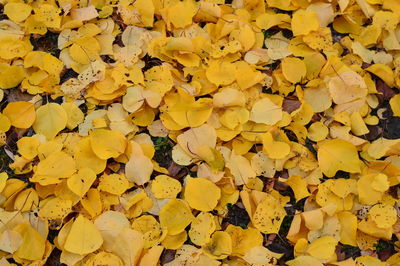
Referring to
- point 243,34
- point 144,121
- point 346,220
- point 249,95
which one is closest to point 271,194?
point 346,220

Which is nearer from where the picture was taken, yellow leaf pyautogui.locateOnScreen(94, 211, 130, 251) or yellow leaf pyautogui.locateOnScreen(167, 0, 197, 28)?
yellow leaf pyautogui.locateOnScreen(94, 211, 130, 251)

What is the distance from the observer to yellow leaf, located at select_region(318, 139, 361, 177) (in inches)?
64.7

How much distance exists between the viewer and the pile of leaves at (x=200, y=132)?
5.06 ft

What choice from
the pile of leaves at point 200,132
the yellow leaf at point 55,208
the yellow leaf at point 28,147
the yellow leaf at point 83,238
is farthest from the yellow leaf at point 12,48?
the yellow leaf at point 83,238

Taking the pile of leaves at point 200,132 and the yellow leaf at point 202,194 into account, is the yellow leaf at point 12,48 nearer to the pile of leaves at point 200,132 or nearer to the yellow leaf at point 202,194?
the pile of leaves at point 200,132

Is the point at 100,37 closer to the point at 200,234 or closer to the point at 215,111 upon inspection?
the point at 215,111

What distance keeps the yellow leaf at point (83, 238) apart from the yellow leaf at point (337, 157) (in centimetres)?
71

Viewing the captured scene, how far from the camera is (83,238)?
1.48 metres

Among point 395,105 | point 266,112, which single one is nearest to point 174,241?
point 266,112

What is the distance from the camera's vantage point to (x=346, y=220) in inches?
61.9

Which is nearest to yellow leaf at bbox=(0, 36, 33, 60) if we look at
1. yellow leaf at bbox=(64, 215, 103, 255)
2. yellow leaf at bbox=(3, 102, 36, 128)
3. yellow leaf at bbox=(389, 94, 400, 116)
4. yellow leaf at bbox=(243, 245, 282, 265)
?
yellow leaf at bbox=(3, 102, 36, 128)

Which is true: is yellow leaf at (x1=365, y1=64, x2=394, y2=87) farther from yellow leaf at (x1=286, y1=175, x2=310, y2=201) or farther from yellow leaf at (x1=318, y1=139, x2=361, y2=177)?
yellow leaf at (x1=286, y1=175, x2=310, y2=201)

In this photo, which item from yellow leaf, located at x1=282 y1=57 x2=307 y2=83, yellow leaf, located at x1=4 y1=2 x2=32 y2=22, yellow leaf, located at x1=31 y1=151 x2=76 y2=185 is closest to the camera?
yellow leaf, located at x1=31 y1=151 x2=76 y2=185

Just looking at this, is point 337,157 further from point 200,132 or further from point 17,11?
point 17,11
